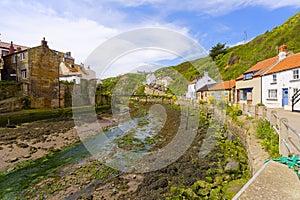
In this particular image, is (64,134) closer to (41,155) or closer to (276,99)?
(41,155)

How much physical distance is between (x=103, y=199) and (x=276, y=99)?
17179 mm

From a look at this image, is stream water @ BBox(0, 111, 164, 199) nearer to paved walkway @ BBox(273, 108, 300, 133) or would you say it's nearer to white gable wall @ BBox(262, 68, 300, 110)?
paved walkway @ BBox(273, 108, 300, 133)

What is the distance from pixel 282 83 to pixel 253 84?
4323 mm

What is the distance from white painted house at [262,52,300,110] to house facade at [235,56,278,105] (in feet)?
2.28

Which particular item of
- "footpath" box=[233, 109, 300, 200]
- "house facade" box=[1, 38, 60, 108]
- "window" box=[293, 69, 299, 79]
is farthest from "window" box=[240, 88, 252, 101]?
"house facade" box=[1, 38, 60, 108]

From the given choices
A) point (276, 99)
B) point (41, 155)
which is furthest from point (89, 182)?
point (276, 99)

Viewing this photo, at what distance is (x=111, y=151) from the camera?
37.1 ft

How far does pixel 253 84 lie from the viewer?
64.4ft

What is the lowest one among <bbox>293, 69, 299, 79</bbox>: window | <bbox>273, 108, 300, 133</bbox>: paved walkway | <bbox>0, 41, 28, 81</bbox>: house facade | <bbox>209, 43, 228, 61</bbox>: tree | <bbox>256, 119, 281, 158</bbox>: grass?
<bbox>256, 119, 281, 158</bbox>: grass

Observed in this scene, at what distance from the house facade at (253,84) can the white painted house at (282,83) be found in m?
0.69

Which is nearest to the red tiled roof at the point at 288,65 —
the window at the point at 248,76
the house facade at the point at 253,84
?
the house facade at the point at 253,84

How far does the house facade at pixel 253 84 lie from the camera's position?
1856cm

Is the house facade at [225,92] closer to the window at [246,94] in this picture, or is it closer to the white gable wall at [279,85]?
the window at [246,94]

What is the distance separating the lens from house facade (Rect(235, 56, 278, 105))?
1856cm
